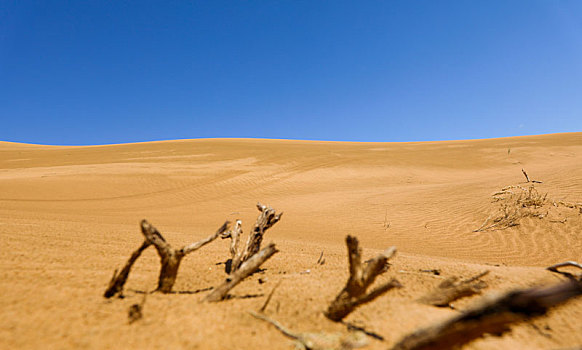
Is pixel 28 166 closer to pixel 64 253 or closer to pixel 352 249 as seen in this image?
pixel 64 253

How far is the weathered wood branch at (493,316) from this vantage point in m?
1.05

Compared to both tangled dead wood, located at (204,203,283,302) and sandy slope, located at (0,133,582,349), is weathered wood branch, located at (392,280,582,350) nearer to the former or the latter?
sandy slope, located at (0,133,582,349)

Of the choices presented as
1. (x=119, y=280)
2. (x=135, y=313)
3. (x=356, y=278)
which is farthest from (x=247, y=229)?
(x=356, y=278)

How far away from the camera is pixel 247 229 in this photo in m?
7.50

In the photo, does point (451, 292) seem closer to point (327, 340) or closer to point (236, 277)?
point (327, 340)

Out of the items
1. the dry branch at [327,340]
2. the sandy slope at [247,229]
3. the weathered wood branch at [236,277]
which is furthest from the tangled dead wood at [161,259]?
the dry branch at [327,340]

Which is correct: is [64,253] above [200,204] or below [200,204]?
above

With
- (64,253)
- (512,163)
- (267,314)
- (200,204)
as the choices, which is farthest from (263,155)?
(267,314)

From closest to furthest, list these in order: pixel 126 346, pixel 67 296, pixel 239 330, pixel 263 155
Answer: pixel 126 346
pixel 239 330
pixel 67 296
pixel 263 155

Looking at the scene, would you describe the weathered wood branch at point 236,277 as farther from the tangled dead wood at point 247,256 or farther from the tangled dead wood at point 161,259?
the tangled dead wood at point 161,259

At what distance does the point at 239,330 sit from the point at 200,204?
32.7 ft

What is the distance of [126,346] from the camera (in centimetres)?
160

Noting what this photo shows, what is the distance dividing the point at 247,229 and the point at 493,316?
679 cm

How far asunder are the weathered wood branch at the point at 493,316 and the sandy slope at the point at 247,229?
60 cm
